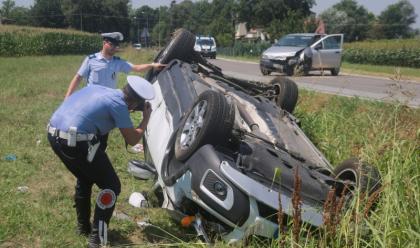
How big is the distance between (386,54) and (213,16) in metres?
64.3

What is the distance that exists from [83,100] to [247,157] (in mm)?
1321

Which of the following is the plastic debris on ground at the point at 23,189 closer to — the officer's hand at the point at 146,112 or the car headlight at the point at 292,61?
the officer's hand at the point at 146,112

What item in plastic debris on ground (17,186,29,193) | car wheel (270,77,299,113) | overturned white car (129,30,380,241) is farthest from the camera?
car wheel (270,77,299,113)

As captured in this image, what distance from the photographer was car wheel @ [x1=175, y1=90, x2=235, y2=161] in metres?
3.83

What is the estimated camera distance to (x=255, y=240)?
3580 mm

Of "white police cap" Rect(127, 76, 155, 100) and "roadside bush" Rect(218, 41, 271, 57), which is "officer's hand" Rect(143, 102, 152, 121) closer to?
"white police cap" Rect(127, 76, 155, 100)

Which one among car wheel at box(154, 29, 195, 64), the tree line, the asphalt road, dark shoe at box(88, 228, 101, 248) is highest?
the tree line

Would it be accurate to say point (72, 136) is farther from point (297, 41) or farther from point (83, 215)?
point (297, 41)

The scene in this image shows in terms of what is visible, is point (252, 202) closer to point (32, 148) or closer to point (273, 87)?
point (273, 87)

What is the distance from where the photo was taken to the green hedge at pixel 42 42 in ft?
118

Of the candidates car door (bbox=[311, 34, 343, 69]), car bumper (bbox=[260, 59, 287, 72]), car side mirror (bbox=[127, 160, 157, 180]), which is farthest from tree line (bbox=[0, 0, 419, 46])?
car side mirror (bbox=[127, 160, 157, 180])

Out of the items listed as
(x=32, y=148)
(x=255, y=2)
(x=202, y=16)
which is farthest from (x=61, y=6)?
(x=32, y=148)

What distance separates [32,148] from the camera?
22.2 ft

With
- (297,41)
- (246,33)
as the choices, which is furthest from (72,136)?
(246,33)
